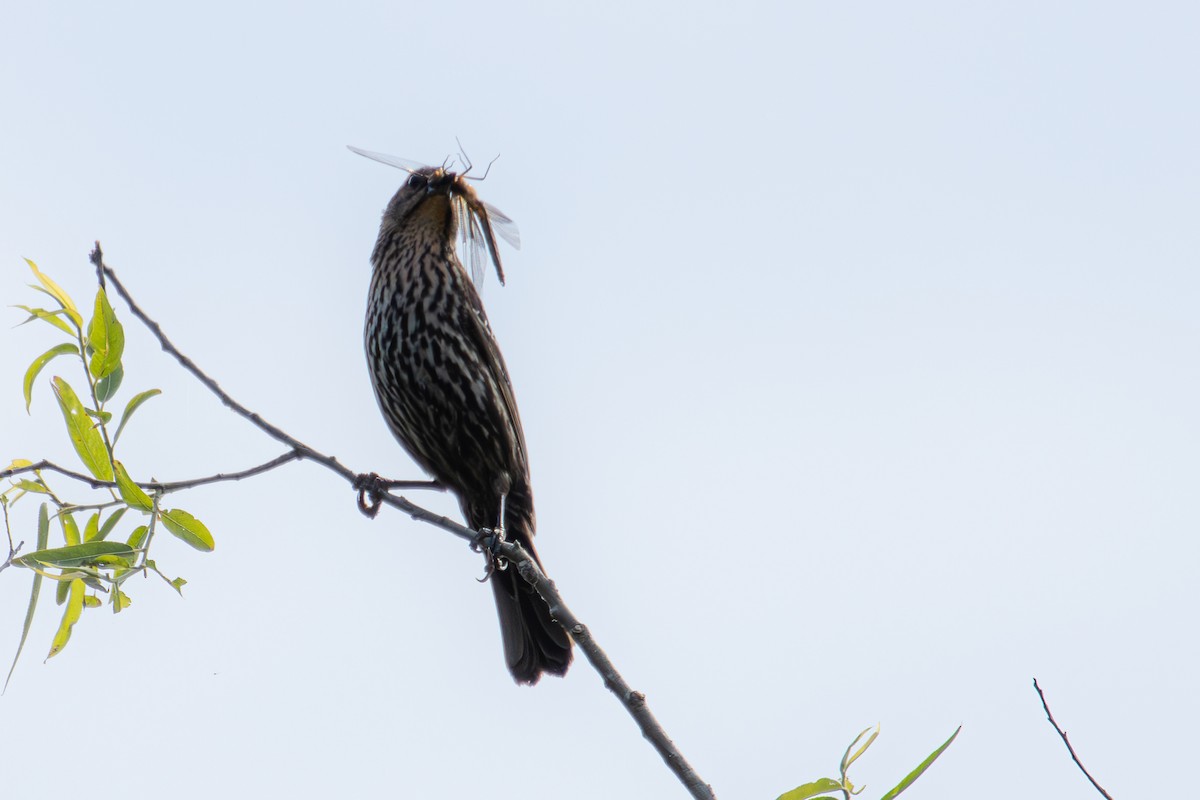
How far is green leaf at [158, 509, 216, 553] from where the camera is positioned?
129 inches

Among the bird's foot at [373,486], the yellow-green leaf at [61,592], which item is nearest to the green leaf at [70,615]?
the yellow-green leaf at [61,592]

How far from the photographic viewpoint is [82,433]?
3232 mm

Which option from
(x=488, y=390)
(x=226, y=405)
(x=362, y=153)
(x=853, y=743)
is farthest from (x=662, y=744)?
(x=362, y=153)

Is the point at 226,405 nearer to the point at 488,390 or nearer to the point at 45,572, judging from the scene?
the point at 45,572

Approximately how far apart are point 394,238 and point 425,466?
128 cm

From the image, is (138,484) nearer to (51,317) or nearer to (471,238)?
(51,317)

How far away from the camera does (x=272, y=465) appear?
148 inches

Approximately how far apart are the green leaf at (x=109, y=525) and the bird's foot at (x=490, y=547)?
0.99 meters

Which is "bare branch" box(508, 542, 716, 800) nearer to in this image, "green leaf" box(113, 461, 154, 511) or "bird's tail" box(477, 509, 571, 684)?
"green leaf" box(113, 461, 154, 511)

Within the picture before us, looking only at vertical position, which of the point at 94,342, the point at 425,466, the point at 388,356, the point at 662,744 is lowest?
the point at 662,744

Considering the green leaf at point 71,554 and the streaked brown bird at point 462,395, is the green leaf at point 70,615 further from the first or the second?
the streaked brown bird at point 462,395

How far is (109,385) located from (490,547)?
1.45 metres

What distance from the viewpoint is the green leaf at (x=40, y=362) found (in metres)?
3.35

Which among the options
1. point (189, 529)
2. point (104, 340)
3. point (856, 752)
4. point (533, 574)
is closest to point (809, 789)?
point (856, 752)
